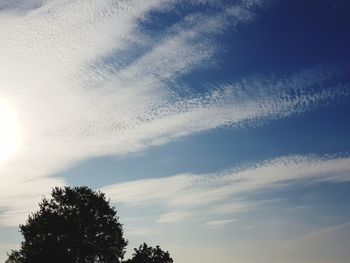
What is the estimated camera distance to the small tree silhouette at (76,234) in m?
61.2

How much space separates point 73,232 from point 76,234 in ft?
1.62

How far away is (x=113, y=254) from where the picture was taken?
63.7m

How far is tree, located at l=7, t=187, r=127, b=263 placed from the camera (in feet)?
201

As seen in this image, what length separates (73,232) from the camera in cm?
6134

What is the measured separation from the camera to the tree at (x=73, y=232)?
61.1 meters

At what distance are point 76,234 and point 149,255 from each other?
433 inches

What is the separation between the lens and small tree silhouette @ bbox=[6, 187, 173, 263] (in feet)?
201

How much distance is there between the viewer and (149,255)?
212ft

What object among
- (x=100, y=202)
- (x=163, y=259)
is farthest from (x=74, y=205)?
(x=163, y=259)

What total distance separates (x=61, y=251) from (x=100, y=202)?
850cm

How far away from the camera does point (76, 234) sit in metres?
61.4

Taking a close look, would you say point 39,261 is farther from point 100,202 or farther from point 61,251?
point 100,202

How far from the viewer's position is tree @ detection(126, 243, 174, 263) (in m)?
64.1

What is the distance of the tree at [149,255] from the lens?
210 ft
